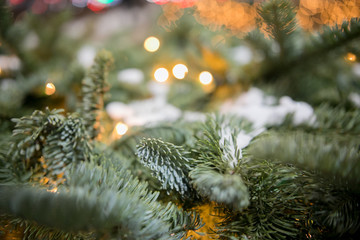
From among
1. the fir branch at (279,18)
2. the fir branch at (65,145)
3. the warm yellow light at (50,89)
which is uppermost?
the fir branch at (279,18)

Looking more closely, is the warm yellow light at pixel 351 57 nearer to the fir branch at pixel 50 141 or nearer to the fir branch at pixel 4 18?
the fir branch at pixel 50 141

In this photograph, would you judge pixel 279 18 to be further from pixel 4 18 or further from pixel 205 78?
pixel 4 18

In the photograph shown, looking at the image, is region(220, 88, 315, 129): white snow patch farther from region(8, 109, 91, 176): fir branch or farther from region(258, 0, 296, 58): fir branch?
region(8, 109, 91, 176): fir branch

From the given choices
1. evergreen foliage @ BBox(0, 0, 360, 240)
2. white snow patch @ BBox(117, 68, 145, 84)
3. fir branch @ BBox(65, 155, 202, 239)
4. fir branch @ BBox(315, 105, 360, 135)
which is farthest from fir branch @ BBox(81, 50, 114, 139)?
fir branch @ BBox(315, 105, 360, 135)

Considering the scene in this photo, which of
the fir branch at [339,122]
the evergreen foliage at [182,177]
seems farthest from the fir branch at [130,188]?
the fir branch at [339,122]

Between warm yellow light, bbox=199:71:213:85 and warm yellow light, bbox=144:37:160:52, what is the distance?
0.22 meters

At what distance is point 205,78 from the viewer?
0.61 meters

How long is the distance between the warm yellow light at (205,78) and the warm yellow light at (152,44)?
0.22 metres

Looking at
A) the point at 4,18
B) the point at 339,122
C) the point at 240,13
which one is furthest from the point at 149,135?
the point at 240,13

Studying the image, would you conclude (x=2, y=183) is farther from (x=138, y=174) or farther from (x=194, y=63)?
(x=194, y=63)

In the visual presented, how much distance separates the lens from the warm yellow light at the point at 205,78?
0.60 meters

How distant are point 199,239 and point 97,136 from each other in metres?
0.21

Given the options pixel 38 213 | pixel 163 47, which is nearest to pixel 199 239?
pixel 38 213

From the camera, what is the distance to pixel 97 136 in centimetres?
34
